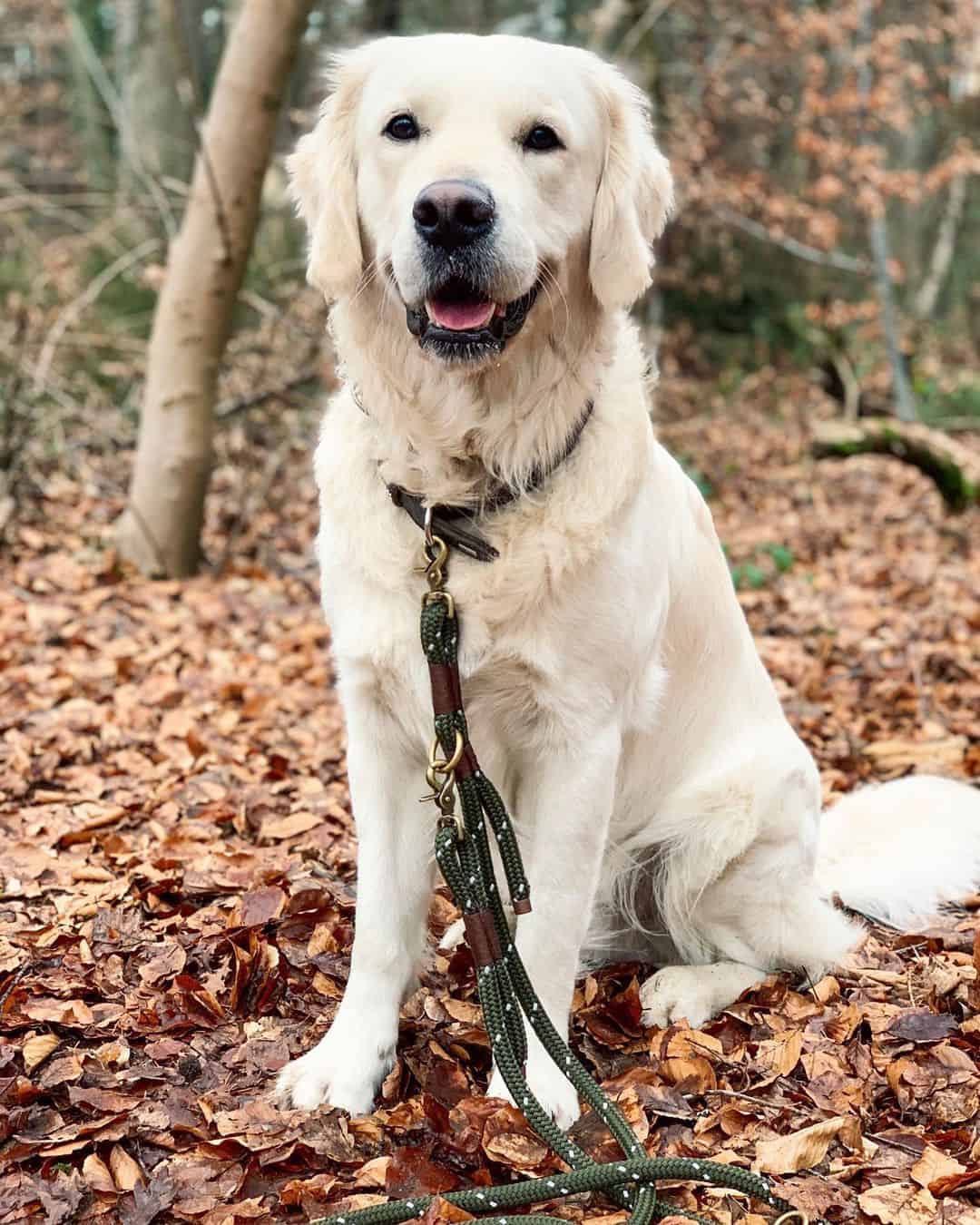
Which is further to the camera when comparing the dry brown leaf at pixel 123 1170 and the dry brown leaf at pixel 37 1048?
the dry brown leaf at pixel 37 1048

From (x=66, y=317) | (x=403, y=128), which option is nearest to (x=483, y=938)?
(x=403, y=128)

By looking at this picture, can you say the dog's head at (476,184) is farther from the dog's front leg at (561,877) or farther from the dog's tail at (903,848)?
the dog's tail at (903,848)

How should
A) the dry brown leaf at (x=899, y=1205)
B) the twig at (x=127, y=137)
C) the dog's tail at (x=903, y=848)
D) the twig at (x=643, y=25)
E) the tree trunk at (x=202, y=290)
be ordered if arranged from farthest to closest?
the twig at (x=643, y=25)
the twig at (x=127, y=137)
the tree trunk at (x=202, y=290)
the dog's tail at (x=903, y=848)
the dry brown leaf at (x=899, y=1205)

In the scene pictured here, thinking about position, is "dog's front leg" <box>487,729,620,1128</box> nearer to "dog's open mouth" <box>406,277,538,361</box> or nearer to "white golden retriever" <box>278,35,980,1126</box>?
"white golden retriever" <box>278,35,980,1126</box>

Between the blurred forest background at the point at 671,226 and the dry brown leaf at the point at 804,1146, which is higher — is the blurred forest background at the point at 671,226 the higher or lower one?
the higher one

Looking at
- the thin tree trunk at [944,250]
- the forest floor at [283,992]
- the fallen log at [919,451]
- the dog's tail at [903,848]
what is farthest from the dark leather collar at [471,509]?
the thin tree trunk at [944,250]

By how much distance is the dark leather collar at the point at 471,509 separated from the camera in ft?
7.59

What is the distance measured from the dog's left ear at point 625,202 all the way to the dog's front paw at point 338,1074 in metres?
1.53

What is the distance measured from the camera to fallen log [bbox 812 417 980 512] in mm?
6832

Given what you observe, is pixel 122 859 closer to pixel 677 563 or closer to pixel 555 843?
pixel 555 843

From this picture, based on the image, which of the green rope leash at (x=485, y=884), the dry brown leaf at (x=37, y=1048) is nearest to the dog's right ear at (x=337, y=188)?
the green rope leash at (x=485, y=884)

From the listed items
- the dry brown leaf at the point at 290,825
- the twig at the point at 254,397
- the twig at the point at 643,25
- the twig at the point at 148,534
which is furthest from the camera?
the twig at the point at 643,25

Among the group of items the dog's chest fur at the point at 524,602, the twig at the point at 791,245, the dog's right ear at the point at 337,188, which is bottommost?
the dog's chest fur at the point at 524,602

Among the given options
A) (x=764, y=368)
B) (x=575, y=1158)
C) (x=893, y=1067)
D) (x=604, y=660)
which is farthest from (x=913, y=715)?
(x=764, y=368)
